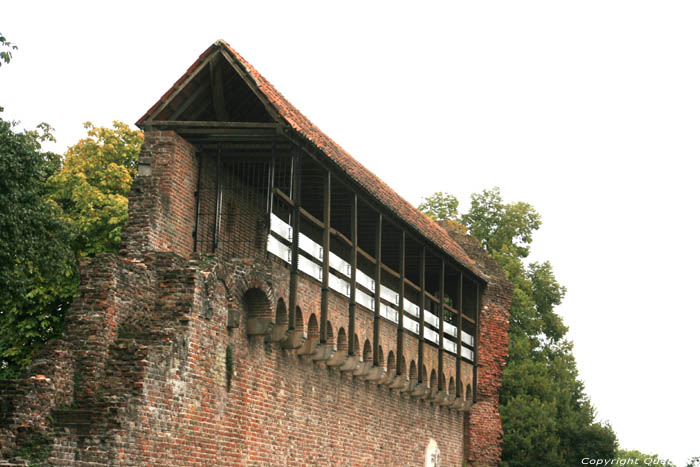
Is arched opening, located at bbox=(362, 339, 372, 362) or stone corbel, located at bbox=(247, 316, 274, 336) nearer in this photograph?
stone corbel, located at bbox=(247, 316, 274, 336)

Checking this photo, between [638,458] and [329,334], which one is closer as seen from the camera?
[329,334]

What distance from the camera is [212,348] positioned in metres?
18.2

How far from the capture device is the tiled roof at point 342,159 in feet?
66.7

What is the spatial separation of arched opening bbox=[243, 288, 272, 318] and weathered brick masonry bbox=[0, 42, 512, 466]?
0.08 feet

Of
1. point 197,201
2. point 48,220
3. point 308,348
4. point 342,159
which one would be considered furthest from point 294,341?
point 48,220

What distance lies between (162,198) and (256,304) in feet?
8.52

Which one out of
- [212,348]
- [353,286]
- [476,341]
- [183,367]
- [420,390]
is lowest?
[183,367]

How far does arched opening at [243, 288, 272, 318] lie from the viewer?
19.8 meters

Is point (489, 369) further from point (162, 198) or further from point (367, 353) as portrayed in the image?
point (162, 198)

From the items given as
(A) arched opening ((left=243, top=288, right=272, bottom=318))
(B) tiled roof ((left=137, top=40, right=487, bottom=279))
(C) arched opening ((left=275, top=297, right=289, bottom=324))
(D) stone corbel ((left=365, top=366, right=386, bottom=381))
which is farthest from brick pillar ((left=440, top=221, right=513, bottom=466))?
(A) arched opening ((left=243, top=288, right=272, bottom=318))

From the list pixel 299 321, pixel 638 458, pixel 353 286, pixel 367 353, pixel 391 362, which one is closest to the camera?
pixel 299 321

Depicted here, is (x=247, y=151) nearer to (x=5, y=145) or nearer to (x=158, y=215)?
(x=158, y=215)

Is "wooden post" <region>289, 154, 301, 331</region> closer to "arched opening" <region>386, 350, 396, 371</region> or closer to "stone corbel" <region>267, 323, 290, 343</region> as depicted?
"stone corbel" <region>267, 323, 290, 343</region>

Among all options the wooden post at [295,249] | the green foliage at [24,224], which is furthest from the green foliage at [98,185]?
the wooden post at [295,249]
